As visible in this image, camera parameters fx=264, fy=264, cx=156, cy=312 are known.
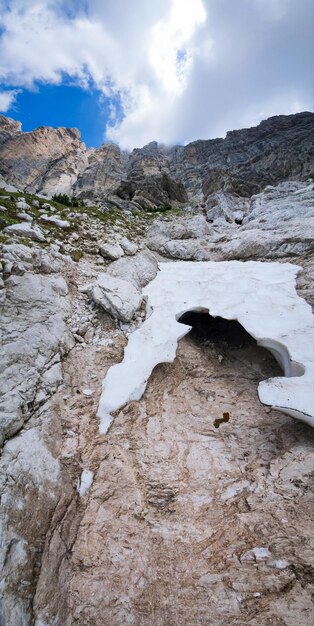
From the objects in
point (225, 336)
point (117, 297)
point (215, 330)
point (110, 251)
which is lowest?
point (225, 336)

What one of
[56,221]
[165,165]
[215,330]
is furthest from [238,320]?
[165,165]

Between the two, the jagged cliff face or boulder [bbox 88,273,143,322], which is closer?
boulder [bbox 88,273,143,322]

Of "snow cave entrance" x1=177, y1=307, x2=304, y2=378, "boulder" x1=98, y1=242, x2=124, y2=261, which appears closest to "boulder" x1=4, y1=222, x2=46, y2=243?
"boulder" x1=98, y1=242, x2=124, y2=261

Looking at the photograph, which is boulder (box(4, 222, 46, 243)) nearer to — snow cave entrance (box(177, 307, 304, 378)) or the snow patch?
snow cave entrance (box(177, 307, 304, 378))

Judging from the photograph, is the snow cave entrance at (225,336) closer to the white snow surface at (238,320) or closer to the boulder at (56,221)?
the white snow surface at (238,320)

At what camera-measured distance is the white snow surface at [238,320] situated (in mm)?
6285

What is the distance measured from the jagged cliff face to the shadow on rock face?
27.8 m

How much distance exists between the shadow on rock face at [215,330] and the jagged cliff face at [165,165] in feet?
91.3

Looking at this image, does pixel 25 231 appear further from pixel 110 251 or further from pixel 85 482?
pixel 85 482

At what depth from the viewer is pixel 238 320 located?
8.70 m

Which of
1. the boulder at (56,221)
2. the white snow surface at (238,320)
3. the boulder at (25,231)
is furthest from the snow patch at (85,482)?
the boulder at (56,221)

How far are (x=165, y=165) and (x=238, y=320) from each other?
9699 centimetres

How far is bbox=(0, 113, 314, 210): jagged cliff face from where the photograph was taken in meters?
46.8

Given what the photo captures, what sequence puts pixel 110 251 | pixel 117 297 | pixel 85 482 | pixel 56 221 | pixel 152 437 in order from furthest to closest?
pixel 56 221
pixel 110 251
pixel 117 297
pixel 152 437
pixel 85 482
